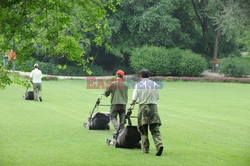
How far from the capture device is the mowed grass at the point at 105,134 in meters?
15.2

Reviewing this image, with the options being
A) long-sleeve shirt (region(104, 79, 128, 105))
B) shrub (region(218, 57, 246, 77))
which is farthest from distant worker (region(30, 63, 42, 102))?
shrub (region(218, 57, 246, 77))

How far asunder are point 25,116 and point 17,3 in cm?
1244

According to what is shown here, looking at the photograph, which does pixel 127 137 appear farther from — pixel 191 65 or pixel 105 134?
pixel 191 65

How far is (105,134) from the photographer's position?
65.2ft

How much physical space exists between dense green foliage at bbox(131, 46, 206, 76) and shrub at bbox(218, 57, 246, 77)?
2128mm

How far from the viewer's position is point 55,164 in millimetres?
14391

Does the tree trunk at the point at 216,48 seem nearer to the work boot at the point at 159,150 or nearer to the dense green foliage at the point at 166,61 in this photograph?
the dense green foliage at the point at 166,61

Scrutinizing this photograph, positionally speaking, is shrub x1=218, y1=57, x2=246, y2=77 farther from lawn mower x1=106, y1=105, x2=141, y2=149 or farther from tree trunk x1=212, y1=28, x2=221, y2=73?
lawn mower x1=106, y1=105, x2=141, y2=149

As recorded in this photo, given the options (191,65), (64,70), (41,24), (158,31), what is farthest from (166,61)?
(41,24)

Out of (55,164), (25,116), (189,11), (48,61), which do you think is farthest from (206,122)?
(189,11)

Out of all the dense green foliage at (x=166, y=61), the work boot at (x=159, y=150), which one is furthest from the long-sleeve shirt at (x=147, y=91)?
the dense green foliage at (x=166, y=61)

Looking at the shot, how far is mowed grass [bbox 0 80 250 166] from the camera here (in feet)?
50.0

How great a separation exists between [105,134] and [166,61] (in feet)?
126

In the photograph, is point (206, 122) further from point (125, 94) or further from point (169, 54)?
point (169, 54)
